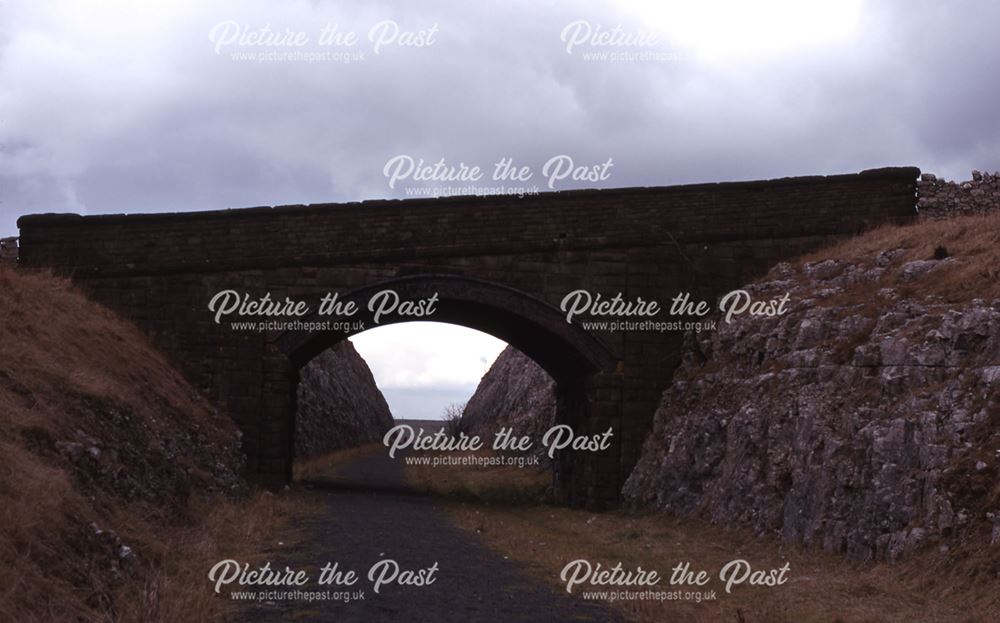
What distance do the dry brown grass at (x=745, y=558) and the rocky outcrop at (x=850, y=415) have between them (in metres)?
0.41

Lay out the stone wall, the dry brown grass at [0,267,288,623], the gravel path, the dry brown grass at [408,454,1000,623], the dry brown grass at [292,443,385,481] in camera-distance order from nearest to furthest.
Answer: the dry brown grass at [0,267,288,623] → the gravel path → the dry brown grass at [408,454,1000,623] → the stone wall → the dry brown grass at [292,443,385,481]

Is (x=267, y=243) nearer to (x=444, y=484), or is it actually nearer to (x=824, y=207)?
(x=444, y=484)

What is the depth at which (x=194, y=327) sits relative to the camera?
21.8 m

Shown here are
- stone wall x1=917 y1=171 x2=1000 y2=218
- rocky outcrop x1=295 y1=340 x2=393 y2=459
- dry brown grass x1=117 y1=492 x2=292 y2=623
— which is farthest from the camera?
rocky outcrop x1=295 y1=340 x2=393 y2=459

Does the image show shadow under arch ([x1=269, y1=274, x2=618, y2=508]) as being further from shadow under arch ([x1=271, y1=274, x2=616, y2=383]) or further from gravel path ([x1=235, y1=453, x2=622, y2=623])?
gravel path ([x1=235, y1=453, x2=622, y2=623])

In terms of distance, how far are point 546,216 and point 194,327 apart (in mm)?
8381

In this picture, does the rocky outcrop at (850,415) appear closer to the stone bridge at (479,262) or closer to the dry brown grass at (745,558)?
the dry brown grass at (745,558)

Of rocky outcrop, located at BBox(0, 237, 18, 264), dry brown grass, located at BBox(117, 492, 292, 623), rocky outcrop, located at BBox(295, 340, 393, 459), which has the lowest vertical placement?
dry brown grass, located at BBox(117, 492, 292, 623)

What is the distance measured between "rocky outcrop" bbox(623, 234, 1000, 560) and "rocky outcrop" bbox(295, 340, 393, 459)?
2012cm

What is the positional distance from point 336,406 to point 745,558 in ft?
113

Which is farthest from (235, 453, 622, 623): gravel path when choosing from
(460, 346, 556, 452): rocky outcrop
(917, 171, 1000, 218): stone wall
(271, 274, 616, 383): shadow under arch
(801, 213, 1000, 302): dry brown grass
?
(460, 346, 556, 452): rocky outcrop

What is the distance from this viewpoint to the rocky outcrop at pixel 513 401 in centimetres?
3608

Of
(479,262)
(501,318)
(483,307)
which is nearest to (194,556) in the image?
(479,262)

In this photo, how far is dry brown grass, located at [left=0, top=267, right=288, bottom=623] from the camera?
798cm
